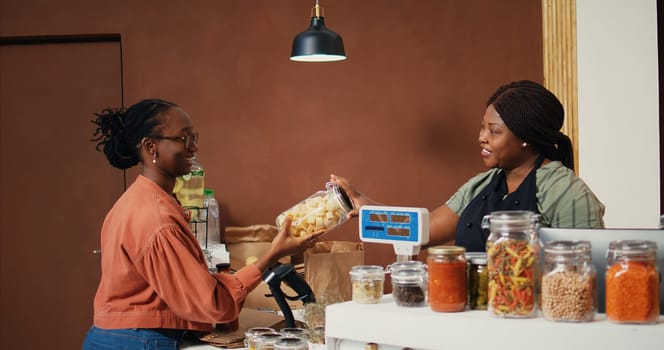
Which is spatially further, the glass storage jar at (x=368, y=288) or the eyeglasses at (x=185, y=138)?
the eyeglasses at (x=185, y=138)

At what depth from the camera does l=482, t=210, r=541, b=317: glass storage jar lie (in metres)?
1.64

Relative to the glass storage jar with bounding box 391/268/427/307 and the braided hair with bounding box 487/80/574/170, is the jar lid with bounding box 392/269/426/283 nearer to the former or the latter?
the glass storage jar with bounding box 391/268/427/307

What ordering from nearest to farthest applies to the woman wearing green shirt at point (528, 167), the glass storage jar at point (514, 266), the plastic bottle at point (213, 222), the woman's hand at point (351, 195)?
the glass storage jar at point (514, 266), the woman wearing green shirt at point (528, 167), the woman's hand at point (351, 195), the plastic bottle at point (213, 222)

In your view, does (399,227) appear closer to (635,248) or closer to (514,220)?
(514,220)

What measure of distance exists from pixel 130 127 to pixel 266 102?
180cm

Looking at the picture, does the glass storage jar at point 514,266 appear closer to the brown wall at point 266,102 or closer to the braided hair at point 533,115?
the braided hair at point 533,115

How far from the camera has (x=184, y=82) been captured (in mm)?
4387

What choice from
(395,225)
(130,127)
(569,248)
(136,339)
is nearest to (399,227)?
(395,225)

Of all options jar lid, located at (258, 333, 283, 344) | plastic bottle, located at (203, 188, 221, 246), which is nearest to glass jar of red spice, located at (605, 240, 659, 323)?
jar lid, located at (258, 333, 283, 344)

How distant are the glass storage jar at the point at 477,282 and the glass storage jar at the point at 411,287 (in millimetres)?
111

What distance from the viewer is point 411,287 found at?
1817 millimetres

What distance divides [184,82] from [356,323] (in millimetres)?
2849

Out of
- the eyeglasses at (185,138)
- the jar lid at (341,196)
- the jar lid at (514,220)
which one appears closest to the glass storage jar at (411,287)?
the jar lid at (514,220)

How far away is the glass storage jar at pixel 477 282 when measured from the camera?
175 centimetres
